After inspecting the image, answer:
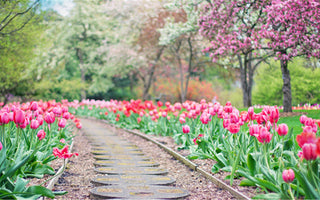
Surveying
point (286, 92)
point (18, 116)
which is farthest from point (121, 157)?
point (286, 92)

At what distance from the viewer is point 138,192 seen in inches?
169

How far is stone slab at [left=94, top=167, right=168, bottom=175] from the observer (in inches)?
218

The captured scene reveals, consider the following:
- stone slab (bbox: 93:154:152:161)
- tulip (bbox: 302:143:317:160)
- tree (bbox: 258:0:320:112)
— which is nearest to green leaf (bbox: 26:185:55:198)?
tulip (bbox: 302:143:317:160)

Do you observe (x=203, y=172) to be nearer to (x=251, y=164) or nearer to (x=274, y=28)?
(x=251, y=164)

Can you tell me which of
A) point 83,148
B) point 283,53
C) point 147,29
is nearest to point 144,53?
point 147,29

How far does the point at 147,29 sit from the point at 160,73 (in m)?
6.72

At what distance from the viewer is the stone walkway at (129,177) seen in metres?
4.24

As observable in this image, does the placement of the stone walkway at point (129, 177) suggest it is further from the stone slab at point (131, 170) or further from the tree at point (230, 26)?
the tree at point (230, 26)

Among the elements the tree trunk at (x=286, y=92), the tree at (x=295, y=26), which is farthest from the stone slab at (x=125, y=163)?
the tree trunk at (x=286, y=92)

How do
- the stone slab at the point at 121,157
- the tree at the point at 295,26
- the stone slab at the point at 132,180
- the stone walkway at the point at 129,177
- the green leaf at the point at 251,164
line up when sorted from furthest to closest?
1. the tree at the point at 295,26
2. the stone slab at the point at 121,157
3. the stone slab at the point at 132,180
4. the stone walkway at the point at 129,177
5. the green leaf at the point at 251,164

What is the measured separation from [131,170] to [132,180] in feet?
2.42

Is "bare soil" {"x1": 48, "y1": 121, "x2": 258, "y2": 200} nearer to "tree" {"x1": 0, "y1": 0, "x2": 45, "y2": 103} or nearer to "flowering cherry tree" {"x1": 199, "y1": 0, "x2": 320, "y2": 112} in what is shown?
"tree" {"x1": 0, "y1": 0, "x2": 45, "y2": 103}

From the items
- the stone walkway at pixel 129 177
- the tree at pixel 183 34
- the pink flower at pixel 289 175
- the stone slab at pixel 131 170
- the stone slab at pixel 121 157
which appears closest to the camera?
the pink flower at pixel 289 175

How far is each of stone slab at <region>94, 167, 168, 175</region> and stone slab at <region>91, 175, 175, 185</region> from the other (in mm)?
286
